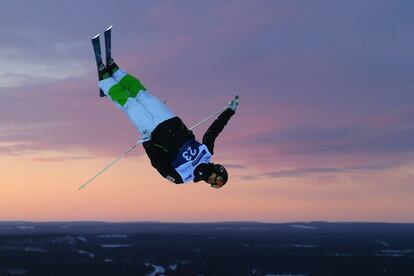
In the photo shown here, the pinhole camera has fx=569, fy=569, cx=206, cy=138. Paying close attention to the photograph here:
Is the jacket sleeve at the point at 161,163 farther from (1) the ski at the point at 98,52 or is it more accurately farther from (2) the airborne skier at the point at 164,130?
(1) the ski at the point at 98,52

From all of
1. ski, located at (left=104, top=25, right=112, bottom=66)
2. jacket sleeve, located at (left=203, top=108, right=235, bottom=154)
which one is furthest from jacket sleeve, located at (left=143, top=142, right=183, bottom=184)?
ski, located at (left=104, top=25, right=112, bottom=66)

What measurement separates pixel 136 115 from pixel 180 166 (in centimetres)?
183

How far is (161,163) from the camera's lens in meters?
13.7

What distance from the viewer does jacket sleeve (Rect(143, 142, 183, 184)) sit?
1361 centimetres

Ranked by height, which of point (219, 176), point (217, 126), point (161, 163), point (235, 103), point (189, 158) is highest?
point (235, 103)

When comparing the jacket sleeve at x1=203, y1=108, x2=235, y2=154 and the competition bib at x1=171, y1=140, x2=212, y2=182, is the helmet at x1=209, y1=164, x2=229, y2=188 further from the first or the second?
the jacket sleeve at x1=203, y1=108, x2=235, y2=154

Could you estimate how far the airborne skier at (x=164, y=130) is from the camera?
532 inches

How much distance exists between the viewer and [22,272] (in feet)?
620

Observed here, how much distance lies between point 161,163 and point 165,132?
2.56 feet

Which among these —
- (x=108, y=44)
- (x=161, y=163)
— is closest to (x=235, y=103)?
(x=161, y=163)

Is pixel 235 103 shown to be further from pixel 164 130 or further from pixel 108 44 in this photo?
pixel 108 44

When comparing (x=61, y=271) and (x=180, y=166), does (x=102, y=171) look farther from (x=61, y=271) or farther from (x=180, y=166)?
(x=61, y=271)

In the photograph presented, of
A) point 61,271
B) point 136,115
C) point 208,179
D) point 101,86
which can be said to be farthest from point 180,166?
point 61,271

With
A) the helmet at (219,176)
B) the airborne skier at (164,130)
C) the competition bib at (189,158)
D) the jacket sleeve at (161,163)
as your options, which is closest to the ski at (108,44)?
the airborne skier at (164,130)
